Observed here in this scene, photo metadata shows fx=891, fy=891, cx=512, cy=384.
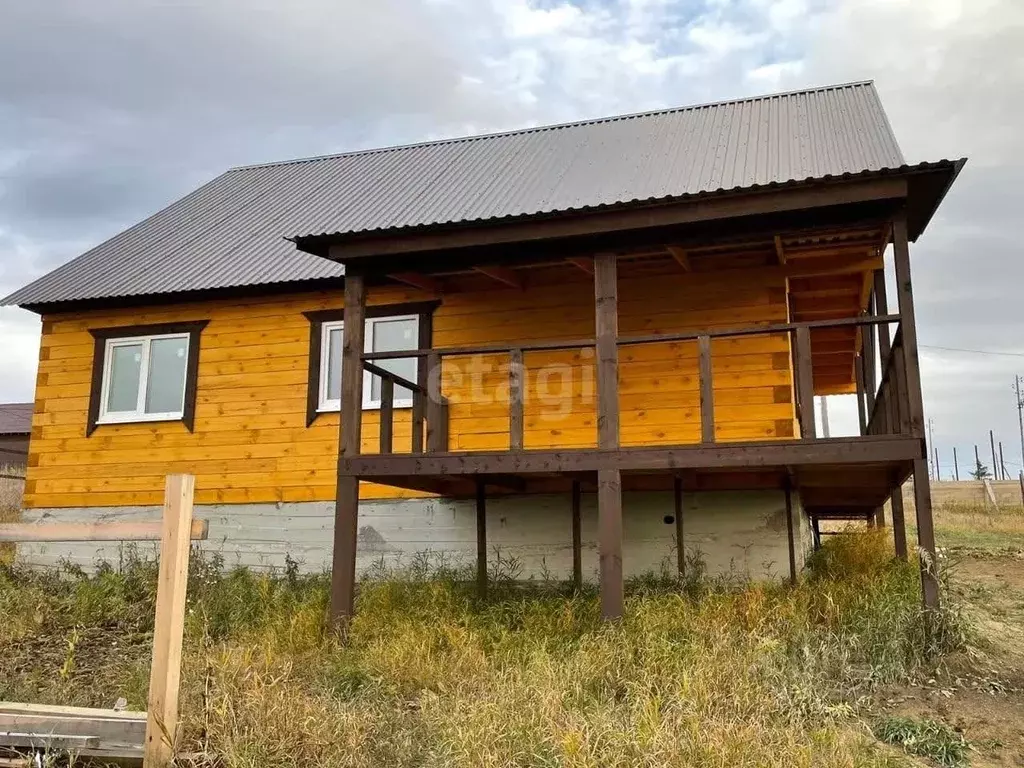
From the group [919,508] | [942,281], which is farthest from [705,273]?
[942,281]

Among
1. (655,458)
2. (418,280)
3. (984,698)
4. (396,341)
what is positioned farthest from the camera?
(396,341)

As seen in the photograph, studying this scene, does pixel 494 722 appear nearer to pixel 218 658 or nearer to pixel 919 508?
pixel 218 658

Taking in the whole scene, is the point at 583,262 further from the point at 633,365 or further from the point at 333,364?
the point at 333,364

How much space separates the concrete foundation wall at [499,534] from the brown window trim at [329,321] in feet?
4.75

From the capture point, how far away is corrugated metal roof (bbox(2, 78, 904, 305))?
12.1 metres

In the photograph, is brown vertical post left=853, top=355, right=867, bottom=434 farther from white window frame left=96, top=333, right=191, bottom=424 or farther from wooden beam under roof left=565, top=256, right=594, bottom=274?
white window frame left=96, top=333, right=191, bottom=424

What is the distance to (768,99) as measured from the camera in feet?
49.9

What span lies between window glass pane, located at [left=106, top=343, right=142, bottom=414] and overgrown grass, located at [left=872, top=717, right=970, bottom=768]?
36.8 feet

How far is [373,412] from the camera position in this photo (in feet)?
39.4

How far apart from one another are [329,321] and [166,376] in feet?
9.08

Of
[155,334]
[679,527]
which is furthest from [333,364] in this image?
[679,527]

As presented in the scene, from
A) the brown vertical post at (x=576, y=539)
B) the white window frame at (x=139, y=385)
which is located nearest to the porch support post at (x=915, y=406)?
the brown vertical post at (x=576, y=539)

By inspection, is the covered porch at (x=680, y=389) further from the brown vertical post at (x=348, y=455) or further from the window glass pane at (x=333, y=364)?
the window glass pane at (x=333, y=364)

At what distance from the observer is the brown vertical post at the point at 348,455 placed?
9164 mm
